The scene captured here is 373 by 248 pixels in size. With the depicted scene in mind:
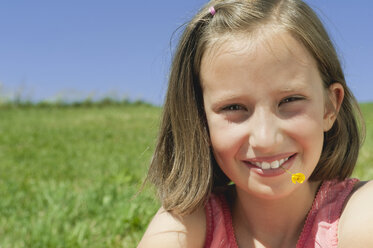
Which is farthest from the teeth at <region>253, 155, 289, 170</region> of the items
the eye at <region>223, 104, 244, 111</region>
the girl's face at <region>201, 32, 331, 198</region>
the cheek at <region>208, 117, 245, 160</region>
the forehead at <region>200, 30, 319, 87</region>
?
the forehead at <region>200, 30, 319, 87</region>

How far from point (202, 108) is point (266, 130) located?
1.48ft

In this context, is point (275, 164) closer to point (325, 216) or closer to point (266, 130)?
point (266, 130)

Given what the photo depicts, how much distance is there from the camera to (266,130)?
201 centimetres

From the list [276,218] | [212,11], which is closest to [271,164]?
[276,218]

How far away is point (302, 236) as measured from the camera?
7.65ft

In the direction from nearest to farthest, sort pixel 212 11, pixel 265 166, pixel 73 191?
pixel 265 166 < pixel 212 11 < pixel 73 191

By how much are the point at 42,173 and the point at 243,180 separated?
4.10 meters

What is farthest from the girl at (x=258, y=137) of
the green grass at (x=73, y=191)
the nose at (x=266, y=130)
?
the green grass at (x=73, y=191)

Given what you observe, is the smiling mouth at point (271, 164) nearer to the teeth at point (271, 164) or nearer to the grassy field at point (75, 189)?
the teeth at point (271, 164)

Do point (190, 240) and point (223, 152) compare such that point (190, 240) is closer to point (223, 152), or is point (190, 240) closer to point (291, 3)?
point (223, 152)

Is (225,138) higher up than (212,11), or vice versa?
(212,11)

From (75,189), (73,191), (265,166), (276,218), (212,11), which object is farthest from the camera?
(75,189)

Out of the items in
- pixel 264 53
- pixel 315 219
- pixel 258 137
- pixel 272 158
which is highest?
pixel 264 53

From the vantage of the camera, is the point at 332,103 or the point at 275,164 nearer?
the point at 275,164
